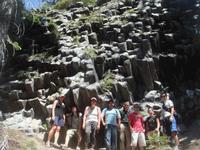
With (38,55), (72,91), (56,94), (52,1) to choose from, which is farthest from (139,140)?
(52,1)

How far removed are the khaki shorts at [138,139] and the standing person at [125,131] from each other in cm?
106

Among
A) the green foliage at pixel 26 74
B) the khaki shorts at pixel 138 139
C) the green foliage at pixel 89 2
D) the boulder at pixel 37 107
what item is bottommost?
the khaki shorts at pixel 138 139

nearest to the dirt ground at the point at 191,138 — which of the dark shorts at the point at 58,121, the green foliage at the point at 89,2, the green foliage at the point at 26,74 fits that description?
the dark shorts at the point at 58,121

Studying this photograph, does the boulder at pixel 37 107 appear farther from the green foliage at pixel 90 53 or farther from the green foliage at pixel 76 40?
the green foliage at pixel 76 40

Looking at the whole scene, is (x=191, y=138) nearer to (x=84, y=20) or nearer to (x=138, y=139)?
(x=138, y=139)

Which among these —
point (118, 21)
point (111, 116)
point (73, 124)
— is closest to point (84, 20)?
point (118, 21)

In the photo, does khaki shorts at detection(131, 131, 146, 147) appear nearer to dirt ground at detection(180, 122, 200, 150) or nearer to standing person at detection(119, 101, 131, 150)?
standing person at detection(119, 101, 131, 150)

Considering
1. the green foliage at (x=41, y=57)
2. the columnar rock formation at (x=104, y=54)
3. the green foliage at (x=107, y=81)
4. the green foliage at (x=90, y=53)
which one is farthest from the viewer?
the green foliage at (x=41, y=57)

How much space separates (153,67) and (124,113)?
203 inches

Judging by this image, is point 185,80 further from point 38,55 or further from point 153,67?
point 38,55

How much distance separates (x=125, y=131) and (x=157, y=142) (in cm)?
119

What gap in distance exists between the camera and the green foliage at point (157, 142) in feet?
43.2

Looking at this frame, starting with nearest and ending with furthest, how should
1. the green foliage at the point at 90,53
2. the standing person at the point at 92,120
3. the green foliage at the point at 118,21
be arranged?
the standing person at the point at 92,120 < the green foliage at the point at 90,53 < the green foliage at the point at 118,21

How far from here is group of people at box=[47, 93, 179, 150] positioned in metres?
13.0
